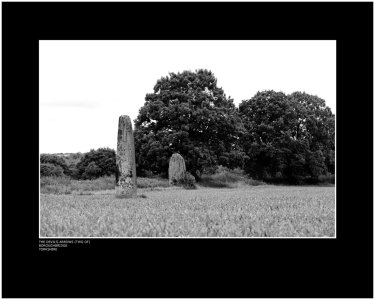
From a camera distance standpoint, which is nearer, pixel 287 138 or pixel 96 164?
pixel 287 138

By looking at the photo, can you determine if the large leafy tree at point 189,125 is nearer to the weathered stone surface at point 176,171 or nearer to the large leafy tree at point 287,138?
the large leafy tree at point 287,138

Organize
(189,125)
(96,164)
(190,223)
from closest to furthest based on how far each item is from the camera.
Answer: (190,223) < (189,125) < (96,164)

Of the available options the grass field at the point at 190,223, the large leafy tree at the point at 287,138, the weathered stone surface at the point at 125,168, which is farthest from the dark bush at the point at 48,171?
the grass field at the point at 190,223

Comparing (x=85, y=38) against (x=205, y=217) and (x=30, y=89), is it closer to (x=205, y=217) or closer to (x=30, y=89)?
(x=30, y=89)

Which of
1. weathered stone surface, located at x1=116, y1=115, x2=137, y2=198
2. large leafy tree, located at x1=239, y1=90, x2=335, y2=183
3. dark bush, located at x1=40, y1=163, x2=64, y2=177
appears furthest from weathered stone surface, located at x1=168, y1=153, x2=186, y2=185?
large leafy tree, located at x1=239, y1=90, x2=335, y2=183

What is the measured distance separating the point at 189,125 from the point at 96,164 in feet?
51.2

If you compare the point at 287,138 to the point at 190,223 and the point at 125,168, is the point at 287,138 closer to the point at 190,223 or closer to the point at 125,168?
the point at 125,168

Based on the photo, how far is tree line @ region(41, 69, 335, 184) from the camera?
34781mm

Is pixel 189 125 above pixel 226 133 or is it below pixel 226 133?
above

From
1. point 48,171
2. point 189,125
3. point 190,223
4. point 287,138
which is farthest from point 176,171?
point 190,223

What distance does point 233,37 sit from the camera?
709 centimetres

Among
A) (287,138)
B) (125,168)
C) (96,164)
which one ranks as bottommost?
(96,164)

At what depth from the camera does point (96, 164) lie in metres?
46.2

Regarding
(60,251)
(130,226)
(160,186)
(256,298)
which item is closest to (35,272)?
(60,251)
